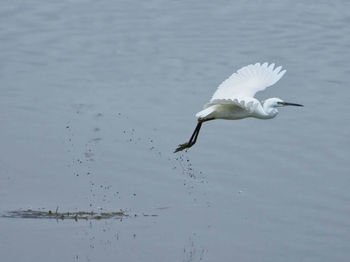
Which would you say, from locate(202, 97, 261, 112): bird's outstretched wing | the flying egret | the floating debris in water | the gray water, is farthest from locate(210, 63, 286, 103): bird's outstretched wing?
the floating debris in water

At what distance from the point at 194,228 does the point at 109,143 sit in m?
2.43

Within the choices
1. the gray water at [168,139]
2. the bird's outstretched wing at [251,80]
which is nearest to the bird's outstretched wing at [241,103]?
the bird's outstretched wing at [251,80]

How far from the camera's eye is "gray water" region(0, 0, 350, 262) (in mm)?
10648

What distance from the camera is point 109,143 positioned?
13.0m

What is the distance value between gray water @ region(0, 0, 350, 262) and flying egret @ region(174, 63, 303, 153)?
1095mm

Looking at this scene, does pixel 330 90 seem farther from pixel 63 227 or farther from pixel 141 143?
pixel 63 227

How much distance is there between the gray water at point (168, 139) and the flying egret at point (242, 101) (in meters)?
1.09

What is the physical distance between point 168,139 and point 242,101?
3.07m

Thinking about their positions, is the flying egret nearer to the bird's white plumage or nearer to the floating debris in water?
the bird's white plumage

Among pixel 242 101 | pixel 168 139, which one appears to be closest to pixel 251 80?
pixel 242 101

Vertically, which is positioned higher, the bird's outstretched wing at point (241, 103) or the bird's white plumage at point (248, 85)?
the bird's outstretched wing at point (241, 103)

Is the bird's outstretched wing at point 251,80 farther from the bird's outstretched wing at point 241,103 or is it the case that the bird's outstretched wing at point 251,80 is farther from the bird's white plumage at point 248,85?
the bird's outstretched wing at point 241,103

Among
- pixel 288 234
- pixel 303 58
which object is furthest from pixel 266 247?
pixel 303 58

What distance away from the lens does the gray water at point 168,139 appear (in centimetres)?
1065
